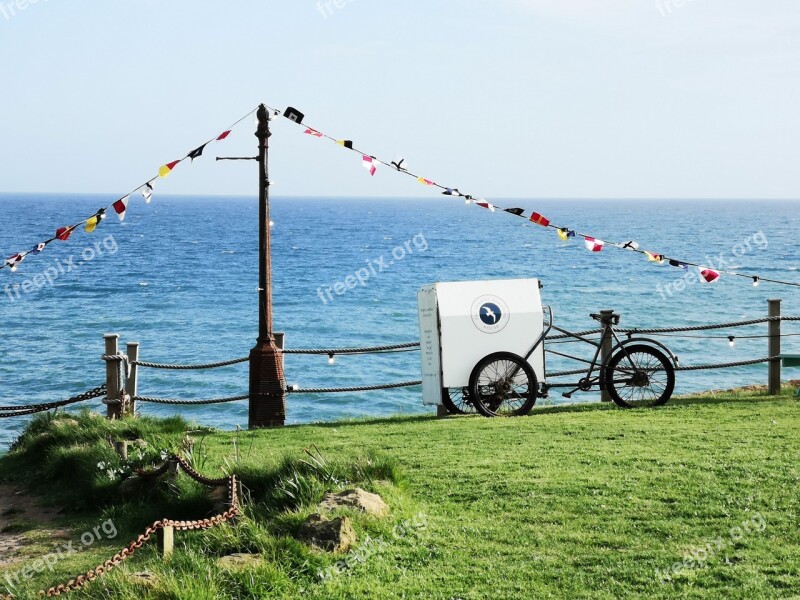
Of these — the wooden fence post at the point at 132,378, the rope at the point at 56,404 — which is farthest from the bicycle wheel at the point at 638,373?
the rope at the point at 56,404

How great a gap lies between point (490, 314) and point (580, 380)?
142 centimetres

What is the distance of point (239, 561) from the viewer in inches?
265

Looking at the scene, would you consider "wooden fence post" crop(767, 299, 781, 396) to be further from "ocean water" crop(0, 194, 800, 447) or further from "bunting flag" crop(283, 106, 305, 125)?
"ocean water" crop(0, 194, 800, 447)

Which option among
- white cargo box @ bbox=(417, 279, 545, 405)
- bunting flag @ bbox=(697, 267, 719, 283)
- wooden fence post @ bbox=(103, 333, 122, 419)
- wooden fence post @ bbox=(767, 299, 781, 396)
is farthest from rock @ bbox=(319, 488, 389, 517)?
wooden fence post @ bbox=(767, 299, 781, 396)

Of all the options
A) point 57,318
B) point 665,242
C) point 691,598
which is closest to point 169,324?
point 57,318

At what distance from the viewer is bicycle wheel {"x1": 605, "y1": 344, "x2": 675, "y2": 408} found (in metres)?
12.3

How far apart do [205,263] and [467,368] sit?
6830 cm

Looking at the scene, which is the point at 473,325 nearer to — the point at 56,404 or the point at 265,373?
the point at 265,373

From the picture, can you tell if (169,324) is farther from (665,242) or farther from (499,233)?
(499,233)

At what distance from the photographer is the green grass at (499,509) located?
20.6 ft

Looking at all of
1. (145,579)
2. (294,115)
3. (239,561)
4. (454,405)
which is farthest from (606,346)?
(145,579)

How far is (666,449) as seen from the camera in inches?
364

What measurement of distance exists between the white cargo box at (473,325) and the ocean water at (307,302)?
31.5 feet

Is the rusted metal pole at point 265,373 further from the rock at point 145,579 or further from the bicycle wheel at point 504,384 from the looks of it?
the rock at point 145,579
